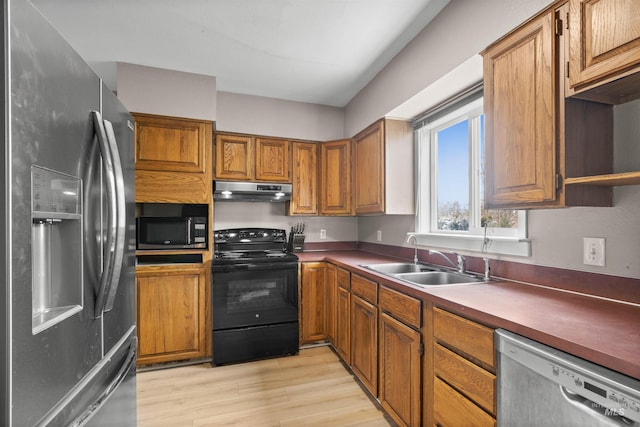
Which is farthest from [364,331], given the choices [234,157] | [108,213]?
[234,157]

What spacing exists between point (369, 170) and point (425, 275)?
45.5 inches

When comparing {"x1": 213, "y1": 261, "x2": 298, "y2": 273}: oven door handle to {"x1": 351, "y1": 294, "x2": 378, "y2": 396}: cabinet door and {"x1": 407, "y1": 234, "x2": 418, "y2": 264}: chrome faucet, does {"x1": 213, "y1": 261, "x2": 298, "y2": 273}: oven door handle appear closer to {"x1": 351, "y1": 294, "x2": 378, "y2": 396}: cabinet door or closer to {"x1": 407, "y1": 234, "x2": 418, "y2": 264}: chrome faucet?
{"x1": 351, "y1": 294, "x2": 378, "y2": 396}: cabinet door

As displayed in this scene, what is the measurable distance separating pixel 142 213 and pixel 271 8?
80.8 inches

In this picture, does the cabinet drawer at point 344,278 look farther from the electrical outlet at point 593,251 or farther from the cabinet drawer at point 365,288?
the electrical outlet at point 593,251

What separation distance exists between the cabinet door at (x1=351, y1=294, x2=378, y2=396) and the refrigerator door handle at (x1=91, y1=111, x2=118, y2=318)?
1533mm

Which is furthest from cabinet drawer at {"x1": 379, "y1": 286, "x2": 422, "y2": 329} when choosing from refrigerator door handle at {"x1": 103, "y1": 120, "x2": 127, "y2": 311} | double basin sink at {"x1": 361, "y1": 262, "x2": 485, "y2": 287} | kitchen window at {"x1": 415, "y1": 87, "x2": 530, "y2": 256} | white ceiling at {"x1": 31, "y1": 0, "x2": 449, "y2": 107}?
white ceiling at {"x1": 31, "y1": 0, "x2": 449, "y2": 107}

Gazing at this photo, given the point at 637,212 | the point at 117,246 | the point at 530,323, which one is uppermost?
the point at 637,212

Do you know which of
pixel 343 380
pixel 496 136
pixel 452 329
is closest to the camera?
pixel 452 329

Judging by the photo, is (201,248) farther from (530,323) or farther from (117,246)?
(530,323)

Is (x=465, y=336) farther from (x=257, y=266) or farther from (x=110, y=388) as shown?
(x=257, y=266)

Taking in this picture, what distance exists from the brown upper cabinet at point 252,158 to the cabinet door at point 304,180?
91mm

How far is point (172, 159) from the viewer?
2656mm

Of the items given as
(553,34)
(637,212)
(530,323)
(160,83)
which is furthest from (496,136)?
(160,83)

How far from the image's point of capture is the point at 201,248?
8.89 ft
